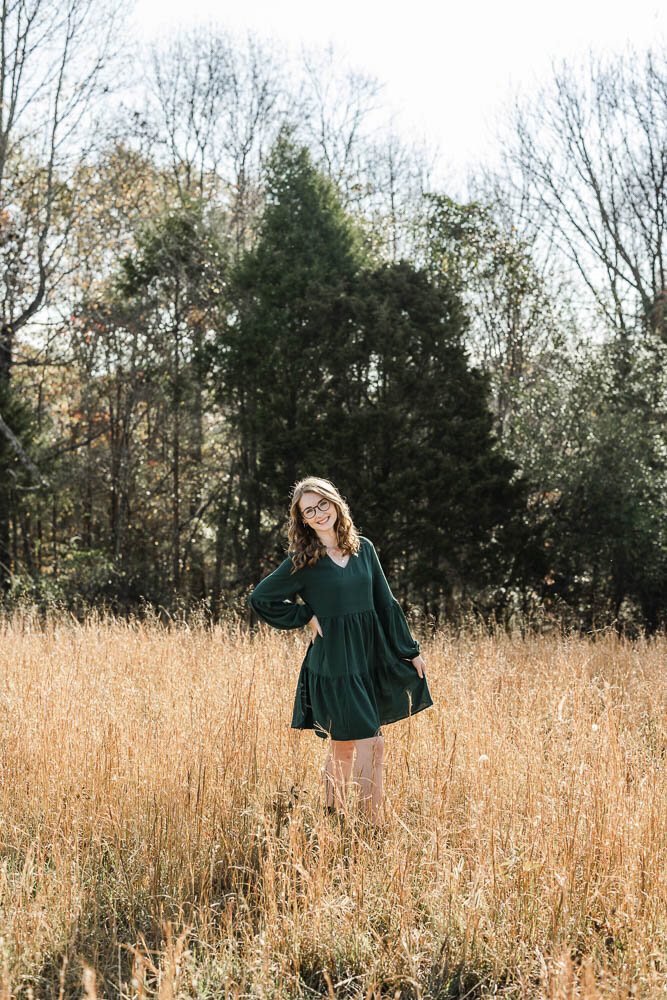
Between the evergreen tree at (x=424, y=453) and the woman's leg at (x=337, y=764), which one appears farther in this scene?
Answer: the evergreen tree at (x=424, y=453)

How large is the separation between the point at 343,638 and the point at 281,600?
0.37 m

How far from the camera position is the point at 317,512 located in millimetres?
3650

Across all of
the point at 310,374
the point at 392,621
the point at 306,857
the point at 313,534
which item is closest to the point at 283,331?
the point at 310,374

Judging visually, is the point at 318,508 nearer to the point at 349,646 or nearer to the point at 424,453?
the point at 349,646

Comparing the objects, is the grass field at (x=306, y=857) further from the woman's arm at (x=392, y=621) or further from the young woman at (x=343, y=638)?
the woman's arm at (x=392, y=621)

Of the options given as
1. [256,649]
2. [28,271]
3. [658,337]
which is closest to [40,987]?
[256,649]

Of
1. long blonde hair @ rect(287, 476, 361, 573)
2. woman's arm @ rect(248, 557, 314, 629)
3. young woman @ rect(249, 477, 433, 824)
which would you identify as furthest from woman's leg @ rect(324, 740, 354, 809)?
long blonde hair @ rect(287, 476, 361, 573)

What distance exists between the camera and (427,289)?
33.9ft

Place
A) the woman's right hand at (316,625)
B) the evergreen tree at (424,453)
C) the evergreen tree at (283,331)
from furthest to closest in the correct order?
1. the evergreen tree at (283,331)
2. the evergreen tree at (424,453)
3. the woman's right hand at (316,625)

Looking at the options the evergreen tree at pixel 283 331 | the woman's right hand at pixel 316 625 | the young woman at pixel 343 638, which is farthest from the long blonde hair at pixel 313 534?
the evergreen tree at pixel 283 331

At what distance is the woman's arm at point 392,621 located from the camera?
12.1ft

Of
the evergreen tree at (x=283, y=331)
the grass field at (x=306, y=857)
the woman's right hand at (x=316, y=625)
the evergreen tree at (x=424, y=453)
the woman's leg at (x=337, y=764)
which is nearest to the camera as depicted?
the grass field at (x=306, y=857)

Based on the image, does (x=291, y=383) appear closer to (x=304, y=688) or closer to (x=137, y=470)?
(x=137, y=470)

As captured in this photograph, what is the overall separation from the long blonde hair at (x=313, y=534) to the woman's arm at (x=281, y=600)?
57mm
